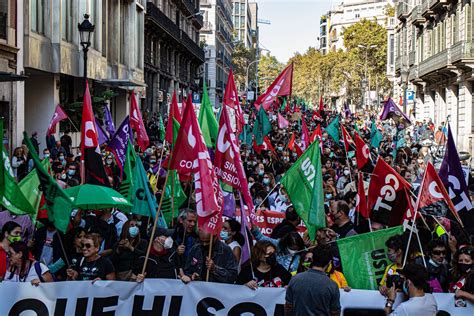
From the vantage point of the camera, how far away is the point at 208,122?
14023 mm

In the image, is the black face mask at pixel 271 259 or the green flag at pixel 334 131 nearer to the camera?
the black face mask at pixel 271 259

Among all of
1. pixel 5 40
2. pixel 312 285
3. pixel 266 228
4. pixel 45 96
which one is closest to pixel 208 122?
pixel 266 228

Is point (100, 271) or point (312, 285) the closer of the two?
point (312, 285)

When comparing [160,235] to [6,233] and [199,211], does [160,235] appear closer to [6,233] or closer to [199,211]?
[199,211]

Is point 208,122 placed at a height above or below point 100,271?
above

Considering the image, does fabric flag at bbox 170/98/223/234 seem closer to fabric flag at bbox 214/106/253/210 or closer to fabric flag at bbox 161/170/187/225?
fabric flag at bbox 214/106/253/210

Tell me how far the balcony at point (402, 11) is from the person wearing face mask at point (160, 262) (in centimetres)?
5368

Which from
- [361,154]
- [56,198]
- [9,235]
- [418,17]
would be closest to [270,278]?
[56,198]

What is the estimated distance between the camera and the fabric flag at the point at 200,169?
831 centimetres

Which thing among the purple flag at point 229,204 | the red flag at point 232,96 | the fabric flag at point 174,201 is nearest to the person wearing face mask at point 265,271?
the purple flag at point 229,204

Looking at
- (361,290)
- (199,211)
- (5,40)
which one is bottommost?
(361,290)

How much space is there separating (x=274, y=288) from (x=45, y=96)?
21442mm

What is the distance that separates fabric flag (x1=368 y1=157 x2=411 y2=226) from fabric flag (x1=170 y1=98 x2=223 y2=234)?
2410 millimetres

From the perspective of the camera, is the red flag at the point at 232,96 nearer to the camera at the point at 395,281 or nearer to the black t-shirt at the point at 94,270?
the black t-shirt at the point at 94,270
